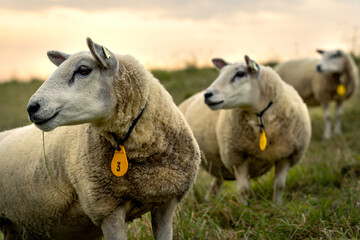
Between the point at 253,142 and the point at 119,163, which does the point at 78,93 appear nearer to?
the point at 119,163

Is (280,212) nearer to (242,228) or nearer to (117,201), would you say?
(242,228)

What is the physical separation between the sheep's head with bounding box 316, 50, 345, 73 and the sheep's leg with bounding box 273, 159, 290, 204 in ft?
15.1

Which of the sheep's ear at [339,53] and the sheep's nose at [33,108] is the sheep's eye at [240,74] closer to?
the sheep's nose at [33,108]

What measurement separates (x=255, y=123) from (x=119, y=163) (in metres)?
2.18

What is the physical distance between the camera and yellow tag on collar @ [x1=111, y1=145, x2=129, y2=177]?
264cm

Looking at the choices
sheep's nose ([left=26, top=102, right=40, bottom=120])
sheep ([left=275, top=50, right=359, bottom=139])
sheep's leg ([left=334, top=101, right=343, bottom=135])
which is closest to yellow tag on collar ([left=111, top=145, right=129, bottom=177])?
sheep's nose ([left=26, top=102, right=40, bottom=120])

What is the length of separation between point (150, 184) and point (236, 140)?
203 cm

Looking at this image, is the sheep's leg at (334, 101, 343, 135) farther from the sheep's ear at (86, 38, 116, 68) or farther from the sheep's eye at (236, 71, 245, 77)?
the sheep's ear at (86, 38, 116, 68)

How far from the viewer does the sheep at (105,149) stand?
8.23 ft

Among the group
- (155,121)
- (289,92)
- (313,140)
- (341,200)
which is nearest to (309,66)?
(313,140)

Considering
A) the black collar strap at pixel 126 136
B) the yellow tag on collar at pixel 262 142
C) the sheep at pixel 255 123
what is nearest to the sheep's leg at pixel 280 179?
the sheep at pixel 255 123

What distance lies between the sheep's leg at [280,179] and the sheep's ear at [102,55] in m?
2.60

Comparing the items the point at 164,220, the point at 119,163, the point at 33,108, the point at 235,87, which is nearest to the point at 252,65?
the point at 235,87

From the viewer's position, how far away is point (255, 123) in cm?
452
